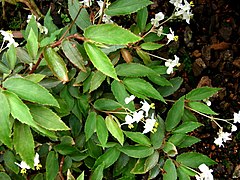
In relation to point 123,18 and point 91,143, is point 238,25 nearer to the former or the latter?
point 123,18

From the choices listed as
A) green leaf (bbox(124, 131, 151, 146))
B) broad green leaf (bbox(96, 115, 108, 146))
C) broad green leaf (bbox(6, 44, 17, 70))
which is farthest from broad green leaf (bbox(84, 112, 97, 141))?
broad green leaf (bbox(6, 44, 17, 70))

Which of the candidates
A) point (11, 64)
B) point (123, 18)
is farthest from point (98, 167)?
point (123, 18)

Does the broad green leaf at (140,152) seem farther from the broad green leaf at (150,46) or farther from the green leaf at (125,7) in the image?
the green leaf at (125,7)

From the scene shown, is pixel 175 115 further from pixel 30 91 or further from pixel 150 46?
pixel 30 91

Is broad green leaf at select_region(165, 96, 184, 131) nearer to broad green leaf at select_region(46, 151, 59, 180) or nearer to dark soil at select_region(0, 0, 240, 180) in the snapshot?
broad green leaf at select_region(46, 151, 59, 180)

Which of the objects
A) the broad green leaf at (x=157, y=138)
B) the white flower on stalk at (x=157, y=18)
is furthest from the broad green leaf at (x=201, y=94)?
the white flower on stalk at (x=157, y=18)
